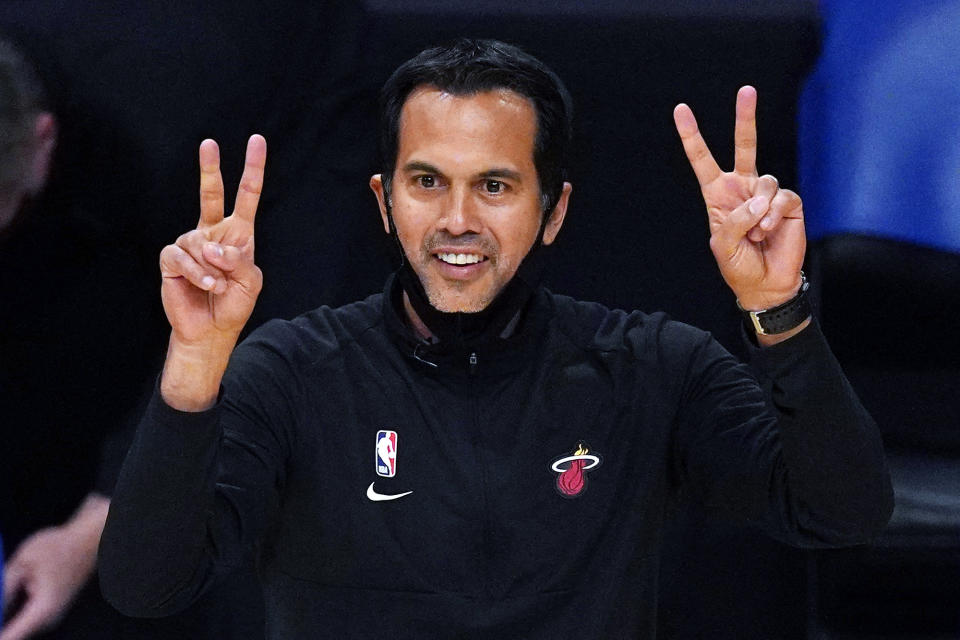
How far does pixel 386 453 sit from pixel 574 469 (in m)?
0.24

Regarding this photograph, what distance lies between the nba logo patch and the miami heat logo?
0.67 feet

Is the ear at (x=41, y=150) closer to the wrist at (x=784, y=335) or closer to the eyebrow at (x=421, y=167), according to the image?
the eyebrow at (x=421, y=167)

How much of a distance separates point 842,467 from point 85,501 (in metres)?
1.25

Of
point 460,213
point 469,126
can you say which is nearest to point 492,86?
point 469,126

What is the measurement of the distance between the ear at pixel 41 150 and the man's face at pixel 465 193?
66cm

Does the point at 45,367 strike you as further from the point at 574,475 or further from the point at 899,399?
the point at 899,399

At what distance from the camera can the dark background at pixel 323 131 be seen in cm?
200

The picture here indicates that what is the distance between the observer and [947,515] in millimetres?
2043

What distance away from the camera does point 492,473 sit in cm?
158

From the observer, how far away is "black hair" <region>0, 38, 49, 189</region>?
77.7 inches

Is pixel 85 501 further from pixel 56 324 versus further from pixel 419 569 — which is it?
pixel 419 569

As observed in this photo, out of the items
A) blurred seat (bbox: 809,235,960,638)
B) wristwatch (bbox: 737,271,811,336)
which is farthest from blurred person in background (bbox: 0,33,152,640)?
blurred seat (bbox: 809,235,960,638)

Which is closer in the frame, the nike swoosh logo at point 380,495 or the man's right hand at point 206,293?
the man's right hand at point 206,293

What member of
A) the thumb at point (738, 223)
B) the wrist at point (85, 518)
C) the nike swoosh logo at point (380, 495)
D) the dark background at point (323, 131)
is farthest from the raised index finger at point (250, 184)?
the wrist at point (85, 518)
